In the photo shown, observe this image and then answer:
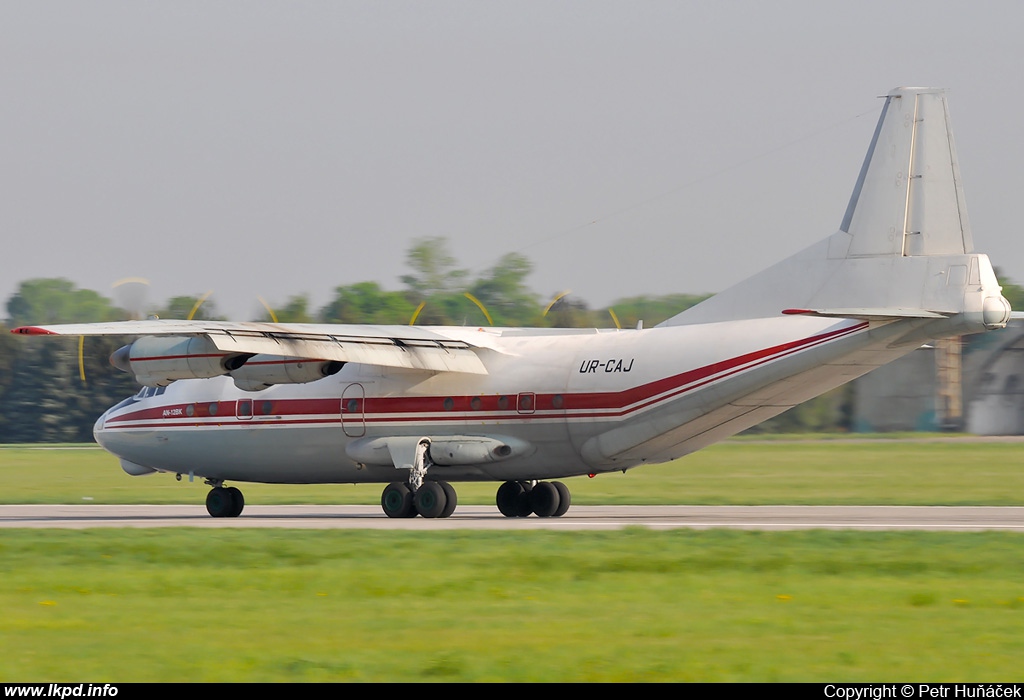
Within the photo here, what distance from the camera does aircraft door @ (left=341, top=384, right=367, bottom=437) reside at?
26.6 m

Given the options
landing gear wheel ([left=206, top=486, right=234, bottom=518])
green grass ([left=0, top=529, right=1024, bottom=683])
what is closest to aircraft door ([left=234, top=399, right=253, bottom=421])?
landing gear wheel ([left=206, top=486, right=234, bottom=518])

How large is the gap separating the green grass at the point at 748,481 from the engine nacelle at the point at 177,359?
9344 millimetres

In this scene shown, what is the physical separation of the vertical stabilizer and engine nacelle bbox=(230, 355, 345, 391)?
10428mm

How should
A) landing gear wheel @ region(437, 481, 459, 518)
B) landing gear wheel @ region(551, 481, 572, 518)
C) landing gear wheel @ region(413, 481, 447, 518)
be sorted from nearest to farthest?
landing gear wheel @ region(413, 481, 447, 518) → landing gear wheel @ region(437, 481, 459, 518) → landing gear wheel @ region(551, 481, 572, 518)

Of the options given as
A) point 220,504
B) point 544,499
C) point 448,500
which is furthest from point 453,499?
point 220,504

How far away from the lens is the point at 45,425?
68000 millimetres

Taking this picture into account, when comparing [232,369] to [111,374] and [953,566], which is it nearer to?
[953,566]

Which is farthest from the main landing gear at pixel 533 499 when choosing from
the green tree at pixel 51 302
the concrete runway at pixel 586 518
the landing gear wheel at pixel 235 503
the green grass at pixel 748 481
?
the green tree at pixel 51 302

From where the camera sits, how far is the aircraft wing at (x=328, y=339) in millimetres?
22281

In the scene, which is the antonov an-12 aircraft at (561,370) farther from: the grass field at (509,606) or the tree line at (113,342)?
the tree line at (113,342)

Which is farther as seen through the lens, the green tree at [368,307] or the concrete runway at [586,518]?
the green tree at [368,307]

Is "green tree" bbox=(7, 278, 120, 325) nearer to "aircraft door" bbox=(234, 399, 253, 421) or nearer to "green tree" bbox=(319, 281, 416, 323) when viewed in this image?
"green tree" bbox=(319, 281, 416, 323)
